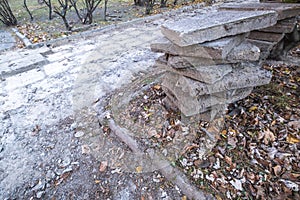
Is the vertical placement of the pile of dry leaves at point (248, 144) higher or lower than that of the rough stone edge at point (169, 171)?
higher

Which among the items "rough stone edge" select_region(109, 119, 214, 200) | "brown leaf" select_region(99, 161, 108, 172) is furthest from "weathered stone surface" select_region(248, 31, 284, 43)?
"brown leaf" select_region(99, 161, 108, 172)

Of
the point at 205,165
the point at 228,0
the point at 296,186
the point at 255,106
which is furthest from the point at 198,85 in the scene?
the point at 228,0

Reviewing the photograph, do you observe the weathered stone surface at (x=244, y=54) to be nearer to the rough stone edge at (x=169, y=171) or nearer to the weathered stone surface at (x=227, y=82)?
the weathered stone surface at (x=227, y=82)

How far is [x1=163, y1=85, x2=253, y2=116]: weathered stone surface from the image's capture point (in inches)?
76.5

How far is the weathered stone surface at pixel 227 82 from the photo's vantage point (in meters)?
1.83

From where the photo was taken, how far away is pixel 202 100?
195cm

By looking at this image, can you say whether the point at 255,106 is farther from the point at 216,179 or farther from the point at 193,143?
the point at 216,179

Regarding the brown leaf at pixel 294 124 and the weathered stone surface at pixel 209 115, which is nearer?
the brown leaf at pixel 294 124

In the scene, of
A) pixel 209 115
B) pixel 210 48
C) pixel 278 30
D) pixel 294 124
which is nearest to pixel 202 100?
pixel 209 115

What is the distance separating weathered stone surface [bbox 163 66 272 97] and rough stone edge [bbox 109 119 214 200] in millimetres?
658

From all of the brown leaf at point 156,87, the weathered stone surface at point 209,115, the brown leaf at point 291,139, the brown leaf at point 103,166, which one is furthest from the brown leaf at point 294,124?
the brown leaf at point 103,166

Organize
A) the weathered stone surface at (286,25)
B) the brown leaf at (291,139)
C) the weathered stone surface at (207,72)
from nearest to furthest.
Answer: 1. the weathered stone surface at (207,72)
2. the brown leaf at (291,139)
3. the weathered stone surface at (286,25)

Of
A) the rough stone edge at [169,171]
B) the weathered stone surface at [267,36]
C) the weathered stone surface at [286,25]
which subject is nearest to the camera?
the rough stone edge at [169,171]

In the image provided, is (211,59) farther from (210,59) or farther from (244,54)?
(244,54)
